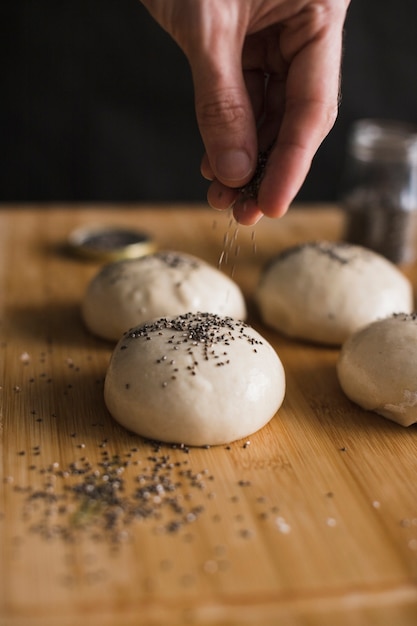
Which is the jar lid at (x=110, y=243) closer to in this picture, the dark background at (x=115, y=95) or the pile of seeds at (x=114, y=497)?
the dark background at (x=115, y=95)

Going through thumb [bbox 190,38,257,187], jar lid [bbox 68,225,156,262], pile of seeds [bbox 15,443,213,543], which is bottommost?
jar lid [bbox 68,225,156,262]

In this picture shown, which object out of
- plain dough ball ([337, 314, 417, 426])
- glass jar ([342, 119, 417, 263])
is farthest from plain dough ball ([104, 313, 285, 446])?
glass jar ([342, 119, 417, 263])

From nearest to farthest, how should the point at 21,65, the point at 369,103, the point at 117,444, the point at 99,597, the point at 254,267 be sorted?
the point at 99,597
the point at 117,444
the point at 254,267
the point at 21,65
the point at 369,103

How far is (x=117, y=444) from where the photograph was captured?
5.24 ft

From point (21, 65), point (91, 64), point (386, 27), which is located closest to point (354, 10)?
point (386, 27)

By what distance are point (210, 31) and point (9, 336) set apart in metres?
1.06

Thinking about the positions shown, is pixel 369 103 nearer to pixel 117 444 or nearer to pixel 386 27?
pixel 386 27

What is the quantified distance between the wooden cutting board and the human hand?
536 millimetres

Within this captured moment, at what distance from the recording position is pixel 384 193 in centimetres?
267

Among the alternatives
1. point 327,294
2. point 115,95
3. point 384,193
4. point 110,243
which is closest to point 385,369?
point 327,294

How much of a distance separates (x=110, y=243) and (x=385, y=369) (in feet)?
4.28

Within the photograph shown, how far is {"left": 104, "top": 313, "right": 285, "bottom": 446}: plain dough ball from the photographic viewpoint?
1573 mm

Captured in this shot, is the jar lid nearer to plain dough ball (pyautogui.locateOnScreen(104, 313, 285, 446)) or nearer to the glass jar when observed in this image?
the glass jar

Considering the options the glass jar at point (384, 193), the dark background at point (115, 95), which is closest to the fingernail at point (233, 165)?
the glass jar at point (384, 193)
